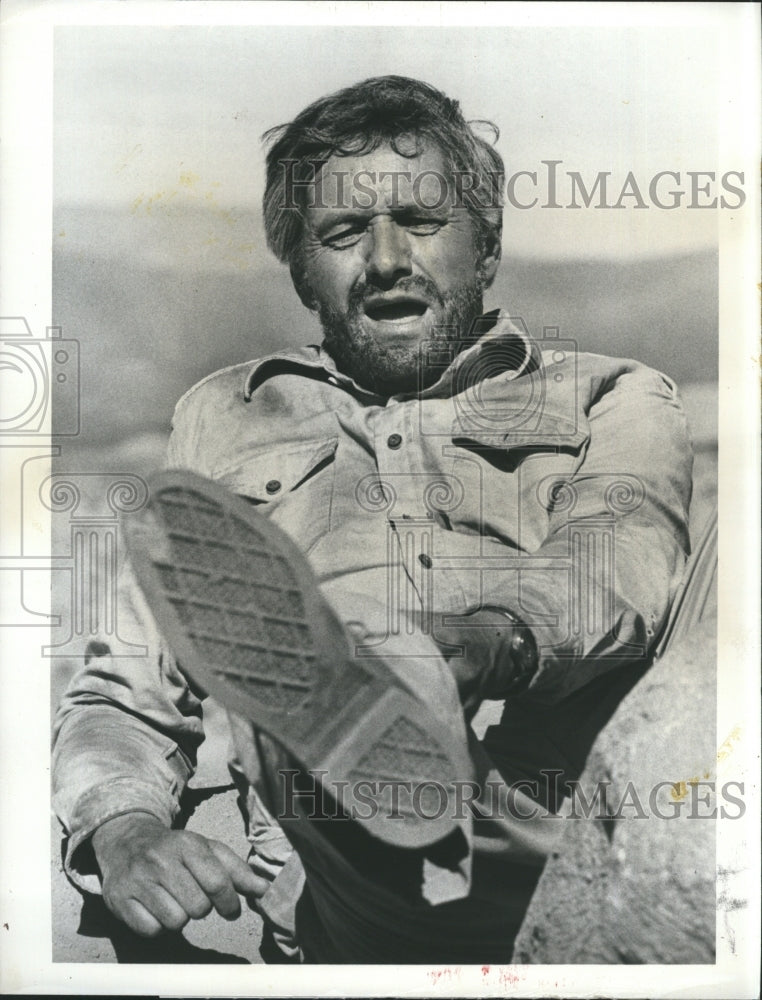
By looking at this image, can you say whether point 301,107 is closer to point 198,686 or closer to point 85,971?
point 198,686

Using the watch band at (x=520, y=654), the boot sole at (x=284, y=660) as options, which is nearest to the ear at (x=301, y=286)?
the boot sole at (x=284, y=660)

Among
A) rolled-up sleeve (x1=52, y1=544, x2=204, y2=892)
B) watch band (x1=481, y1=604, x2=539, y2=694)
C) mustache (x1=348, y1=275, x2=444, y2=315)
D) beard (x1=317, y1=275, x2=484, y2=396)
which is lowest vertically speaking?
rolled-up sleeve (x1=52, y1=544, x2=204, y2=892)

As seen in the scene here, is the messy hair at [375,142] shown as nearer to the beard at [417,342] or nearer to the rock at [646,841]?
the beard at [417,342]

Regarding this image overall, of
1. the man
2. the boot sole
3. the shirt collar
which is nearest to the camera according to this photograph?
the boot sole

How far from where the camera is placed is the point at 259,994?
9.36 ft

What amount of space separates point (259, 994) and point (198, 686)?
2.54ft

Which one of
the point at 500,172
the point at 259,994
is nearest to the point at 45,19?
the point at 500,172

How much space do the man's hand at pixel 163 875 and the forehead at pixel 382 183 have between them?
1559 mm

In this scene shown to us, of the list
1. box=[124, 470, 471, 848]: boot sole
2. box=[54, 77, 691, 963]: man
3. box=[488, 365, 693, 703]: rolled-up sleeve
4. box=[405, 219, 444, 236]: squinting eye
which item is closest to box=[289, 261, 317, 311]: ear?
box=[54, 77, 691, 963]: man

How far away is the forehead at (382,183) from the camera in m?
2.87

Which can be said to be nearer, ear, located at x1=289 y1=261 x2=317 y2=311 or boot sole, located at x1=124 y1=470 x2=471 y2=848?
boot sole, located at x1=124 y1=470 x2=471 y2=848

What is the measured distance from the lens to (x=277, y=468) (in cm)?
286

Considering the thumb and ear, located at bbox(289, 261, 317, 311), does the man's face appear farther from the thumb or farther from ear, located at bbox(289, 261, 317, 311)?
the thumb

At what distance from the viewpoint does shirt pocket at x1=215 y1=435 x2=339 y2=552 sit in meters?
2.82
